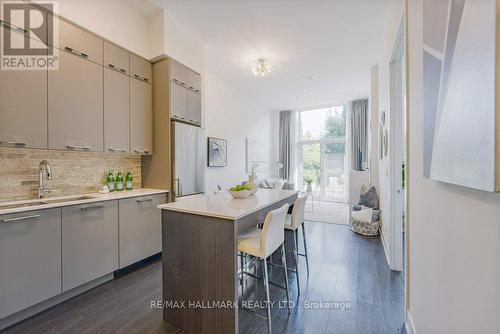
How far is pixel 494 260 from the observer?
66cm

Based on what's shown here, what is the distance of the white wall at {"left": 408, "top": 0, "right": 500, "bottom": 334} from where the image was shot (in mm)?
688

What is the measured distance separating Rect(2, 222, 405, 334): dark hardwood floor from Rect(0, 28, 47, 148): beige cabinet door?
1.51 meters

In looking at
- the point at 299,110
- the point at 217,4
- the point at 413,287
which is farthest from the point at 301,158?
the point at 413,287

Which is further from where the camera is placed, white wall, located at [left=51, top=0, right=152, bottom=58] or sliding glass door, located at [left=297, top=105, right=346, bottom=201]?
sliding glass door, located at [left=297, top=105, right=346, bottom=201]

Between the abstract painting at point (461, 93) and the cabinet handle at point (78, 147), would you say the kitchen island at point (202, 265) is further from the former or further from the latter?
the cabinet handle at point (78, 147)

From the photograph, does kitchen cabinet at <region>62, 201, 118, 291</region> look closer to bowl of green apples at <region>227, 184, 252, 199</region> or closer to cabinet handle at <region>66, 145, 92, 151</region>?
cabinet handle at <region>66, 145, 92, 151</region>

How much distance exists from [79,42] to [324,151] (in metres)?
6.87

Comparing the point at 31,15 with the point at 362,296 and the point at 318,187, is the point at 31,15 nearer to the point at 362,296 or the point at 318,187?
the point at 362,296

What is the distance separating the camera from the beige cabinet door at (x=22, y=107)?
1798 millimetres

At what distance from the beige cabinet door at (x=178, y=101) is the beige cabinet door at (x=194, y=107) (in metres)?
0.09

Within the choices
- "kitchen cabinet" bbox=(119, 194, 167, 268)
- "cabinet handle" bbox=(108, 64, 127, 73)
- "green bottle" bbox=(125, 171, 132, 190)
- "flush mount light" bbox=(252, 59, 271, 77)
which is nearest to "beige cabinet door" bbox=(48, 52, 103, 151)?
"cabinet handle" bbox=(108, 64, 127, 73)

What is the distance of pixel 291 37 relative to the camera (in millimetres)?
3332

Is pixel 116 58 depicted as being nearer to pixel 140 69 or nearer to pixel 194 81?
pixel 140 69

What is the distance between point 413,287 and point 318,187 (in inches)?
245
